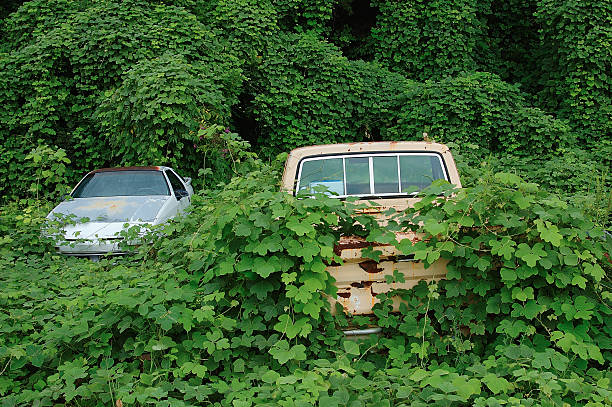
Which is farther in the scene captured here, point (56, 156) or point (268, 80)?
point (268, 80)

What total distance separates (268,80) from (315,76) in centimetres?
122

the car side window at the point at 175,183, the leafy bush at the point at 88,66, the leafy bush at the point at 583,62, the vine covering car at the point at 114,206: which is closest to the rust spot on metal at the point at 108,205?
the vine covering car at the point at 114,206

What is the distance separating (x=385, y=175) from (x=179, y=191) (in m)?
5.00

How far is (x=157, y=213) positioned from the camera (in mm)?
8672

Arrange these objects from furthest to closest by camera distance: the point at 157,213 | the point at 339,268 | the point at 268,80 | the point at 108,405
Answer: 1. the point at 268,80
2. the point at 157,213
3. the point at 339,268
4. the point at 108,405

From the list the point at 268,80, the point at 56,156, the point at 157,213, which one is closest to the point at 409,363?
the point at 157,213

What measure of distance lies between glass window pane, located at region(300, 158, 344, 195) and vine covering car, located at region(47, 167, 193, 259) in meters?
2.61

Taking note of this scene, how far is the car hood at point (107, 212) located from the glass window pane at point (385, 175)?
3.65m

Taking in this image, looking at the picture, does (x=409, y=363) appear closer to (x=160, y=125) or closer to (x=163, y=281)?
(x=163, y=281)

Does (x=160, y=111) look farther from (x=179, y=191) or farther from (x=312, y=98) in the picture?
(x=312, y=98)

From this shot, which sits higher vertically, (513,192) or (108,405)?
(513,192)

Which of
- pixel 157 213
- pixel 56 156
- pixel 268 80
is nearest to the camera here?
pixel 157 213

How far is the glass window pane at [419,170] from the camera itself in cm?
615

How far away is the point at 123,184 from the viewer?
32.0ft
